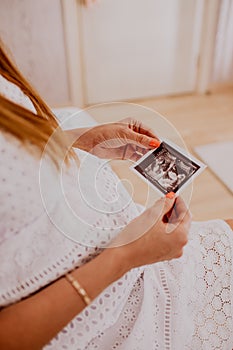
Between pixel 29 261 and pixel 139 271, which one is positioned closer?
pixel 29 261

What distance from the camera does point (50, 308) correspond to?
0.50 metres

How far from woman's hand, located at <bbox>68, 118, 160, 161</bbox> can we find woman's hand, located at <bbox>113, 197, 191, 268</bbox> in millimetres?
188

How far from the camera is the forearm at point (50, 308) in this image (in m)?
0.49

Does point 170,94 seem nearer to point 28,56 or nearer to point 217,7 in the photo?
point 217,7

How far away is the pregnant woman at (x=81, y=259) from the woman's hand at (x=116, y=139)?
0.09 ft

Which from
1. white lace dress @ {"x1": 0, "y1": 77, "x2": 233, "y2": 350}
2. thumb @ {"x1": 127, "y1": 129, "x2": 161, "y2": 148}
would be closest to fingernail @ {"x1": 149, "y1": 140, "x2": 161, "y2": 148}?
thumb @ {"x1": 127, "y1": 129, "x2": 161, "y2": 148}

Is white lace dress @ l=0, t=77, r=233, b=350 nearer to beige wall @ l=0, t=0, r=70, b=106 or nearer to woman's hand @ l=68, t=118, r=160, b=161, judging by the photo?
woman's hand @ l=68, t=118, r=160, b=161

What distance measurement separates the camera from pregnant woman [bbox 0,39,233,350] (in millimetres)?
518

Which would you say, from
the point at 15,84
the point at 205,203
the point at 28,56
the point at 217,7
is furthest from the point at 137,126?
the point at 217,7

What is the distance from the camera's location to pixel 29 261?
1.72ft

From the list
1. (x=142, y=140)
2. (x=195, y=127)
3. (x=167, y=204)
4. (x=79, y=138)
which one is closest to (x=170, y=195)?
(x=167, y=204)

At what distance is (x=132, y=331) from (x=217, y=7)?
2300 millimetres

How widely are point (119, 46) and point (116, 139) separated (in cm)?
184

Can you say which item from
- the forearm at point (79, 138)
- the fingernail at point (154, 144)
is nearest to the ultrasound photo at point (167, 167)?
the fingernail at point (154, 144)
